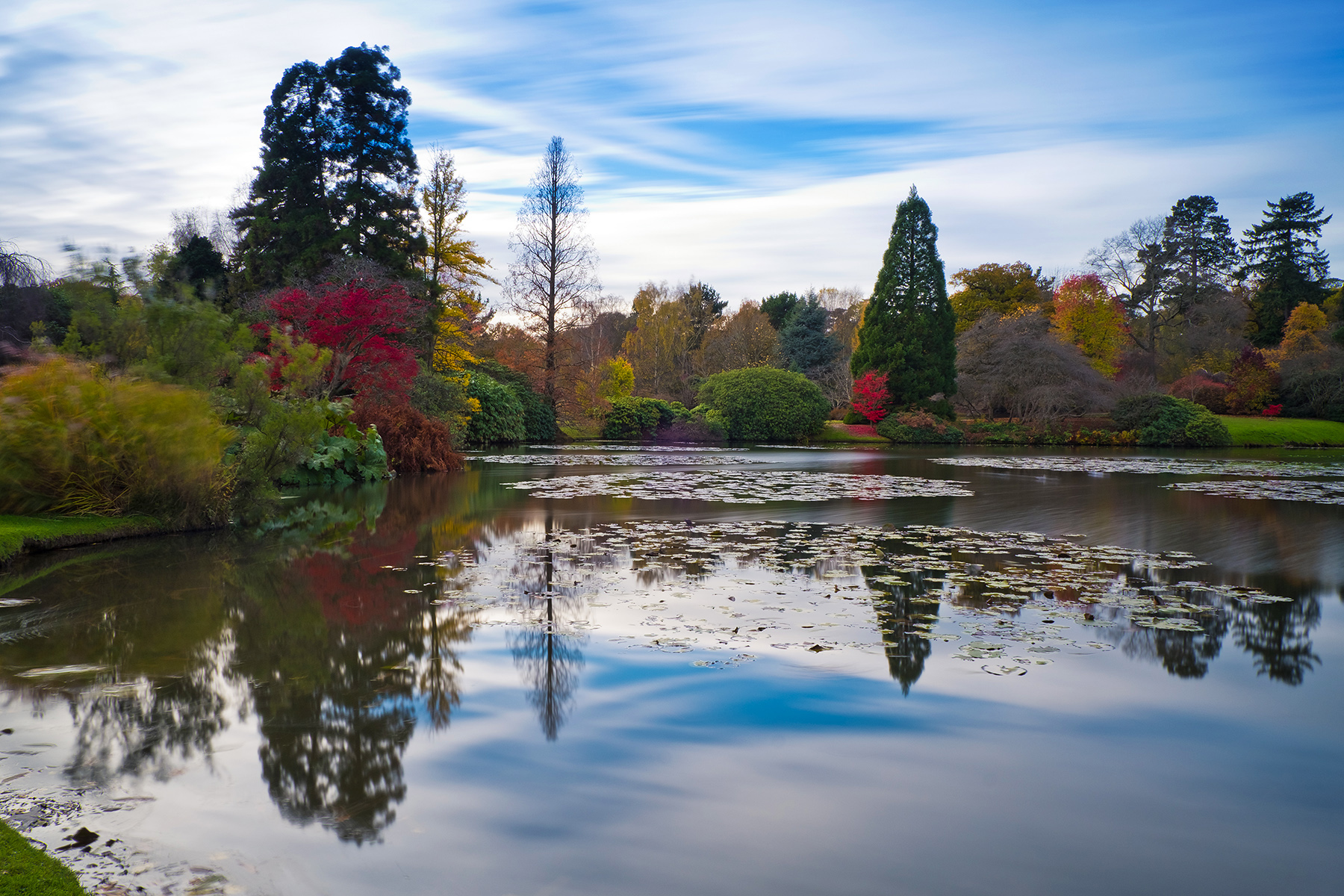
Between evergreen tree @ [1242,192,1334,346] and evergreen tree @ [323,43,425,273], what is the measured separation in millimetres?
43419

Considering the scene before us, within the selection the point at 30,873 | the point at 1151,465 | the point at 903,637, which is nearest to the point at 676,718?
the point at 903,637

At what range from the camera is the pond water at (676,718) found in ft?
7.73

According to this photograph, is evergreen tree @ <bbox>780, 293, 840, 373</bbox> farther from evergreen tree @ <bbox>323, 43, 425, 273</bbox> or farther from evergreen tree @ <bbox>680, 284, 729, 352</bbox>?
evergreen tree @ <bbox>323, 43, 425, 273</bbox>

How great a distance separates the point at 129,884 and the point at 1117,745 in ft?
10.6

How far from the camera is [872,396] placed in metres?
34.3

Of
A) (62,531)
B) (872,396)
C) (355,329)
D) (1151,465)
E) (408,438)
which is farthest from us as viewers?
(872,396)

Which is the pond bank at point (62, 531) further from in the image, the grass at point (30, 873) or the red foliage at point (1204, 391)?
the red foliage at point (1204, 391)

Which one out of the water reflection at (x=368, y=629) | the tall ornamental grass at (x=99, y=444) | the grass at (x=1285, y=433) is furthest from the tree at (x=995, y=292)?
the tall ornamental grass at (x=99, y=444)

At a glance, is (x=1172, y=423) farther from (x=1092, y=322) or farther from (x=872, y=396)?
(x=1092, y=322)

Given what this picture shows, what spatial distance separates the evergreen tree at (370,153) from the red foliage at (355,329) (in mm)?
7785

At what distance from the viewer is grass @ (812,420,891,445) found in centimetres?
3278

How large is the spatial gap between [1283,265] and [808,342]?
25.7m

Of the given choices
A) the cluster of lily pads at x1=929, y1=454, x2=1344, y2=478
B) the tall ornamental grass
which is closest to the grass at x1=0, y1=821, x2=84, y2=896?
the tall ornamental grass

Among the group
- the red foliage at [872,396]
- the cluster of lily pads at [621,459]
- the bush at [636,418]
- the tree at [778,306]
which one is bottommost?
the cluster of lily pads at [621,459]
